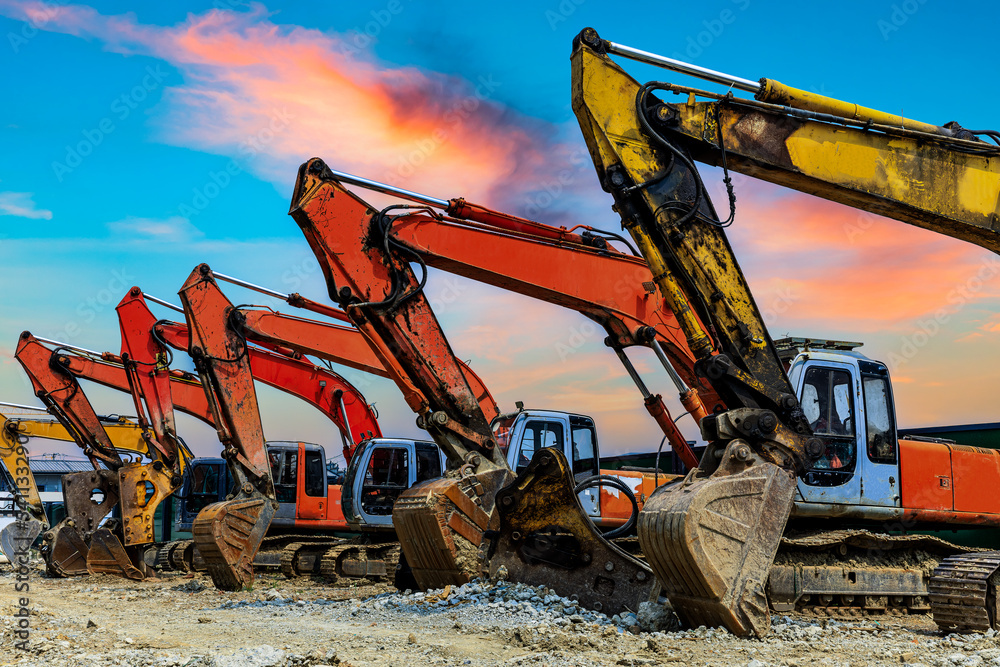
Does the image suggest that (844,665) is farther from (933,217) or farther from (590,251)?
(590,251)

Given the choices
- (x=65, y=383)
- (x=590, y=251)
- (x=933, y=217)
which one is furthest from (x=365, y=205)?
(x=65, y=383)

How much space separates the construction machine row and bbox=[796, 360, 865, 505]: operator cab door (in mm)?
22

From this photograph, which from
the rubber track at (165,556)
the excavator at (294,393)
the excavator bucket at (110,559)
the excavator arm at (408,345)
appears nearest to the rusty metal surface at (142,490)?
the excavator bucket at (110,559)

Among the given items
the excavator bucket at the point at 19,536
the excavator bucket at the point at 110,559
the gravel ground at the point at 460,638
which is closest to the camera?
the gravel ground at the point at 460,638

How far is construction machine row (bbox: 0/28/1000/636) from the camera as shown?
6.73 metres

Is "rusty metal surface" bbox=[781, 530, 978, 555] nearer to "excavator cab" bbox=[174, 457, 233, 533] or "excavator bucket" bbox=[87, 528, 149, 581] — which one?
"excavator bucket" bbox=[87, 528, 149, 581]

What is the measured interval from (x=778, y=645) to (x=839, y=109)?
3.95m

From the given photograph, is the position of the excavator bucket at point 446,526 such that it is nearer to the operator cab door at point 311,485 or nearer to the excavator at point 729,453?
the excavator at point 729,453

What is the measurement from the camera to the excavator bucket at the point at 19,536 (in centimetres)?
1858

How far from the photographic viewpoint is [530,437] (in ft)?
39.0

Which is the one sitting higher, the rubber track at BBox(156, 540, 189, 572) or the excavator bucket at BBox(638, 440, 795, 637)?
the excavator bucket at BBox(638, 440, 795, 637)

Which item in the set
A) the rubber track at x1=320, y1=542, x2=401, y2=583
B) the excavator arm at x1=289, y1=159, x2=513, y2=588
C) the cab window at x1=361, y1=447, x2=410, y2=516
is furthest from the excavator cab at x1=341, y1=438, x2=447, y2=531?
the excavator arm at x1=289, y1=159, x2=513, y2=588

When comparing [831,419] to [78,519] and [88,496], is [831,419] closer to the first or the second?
[88,496]

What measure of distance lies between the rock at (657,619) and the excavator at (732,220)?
0.27 meters
